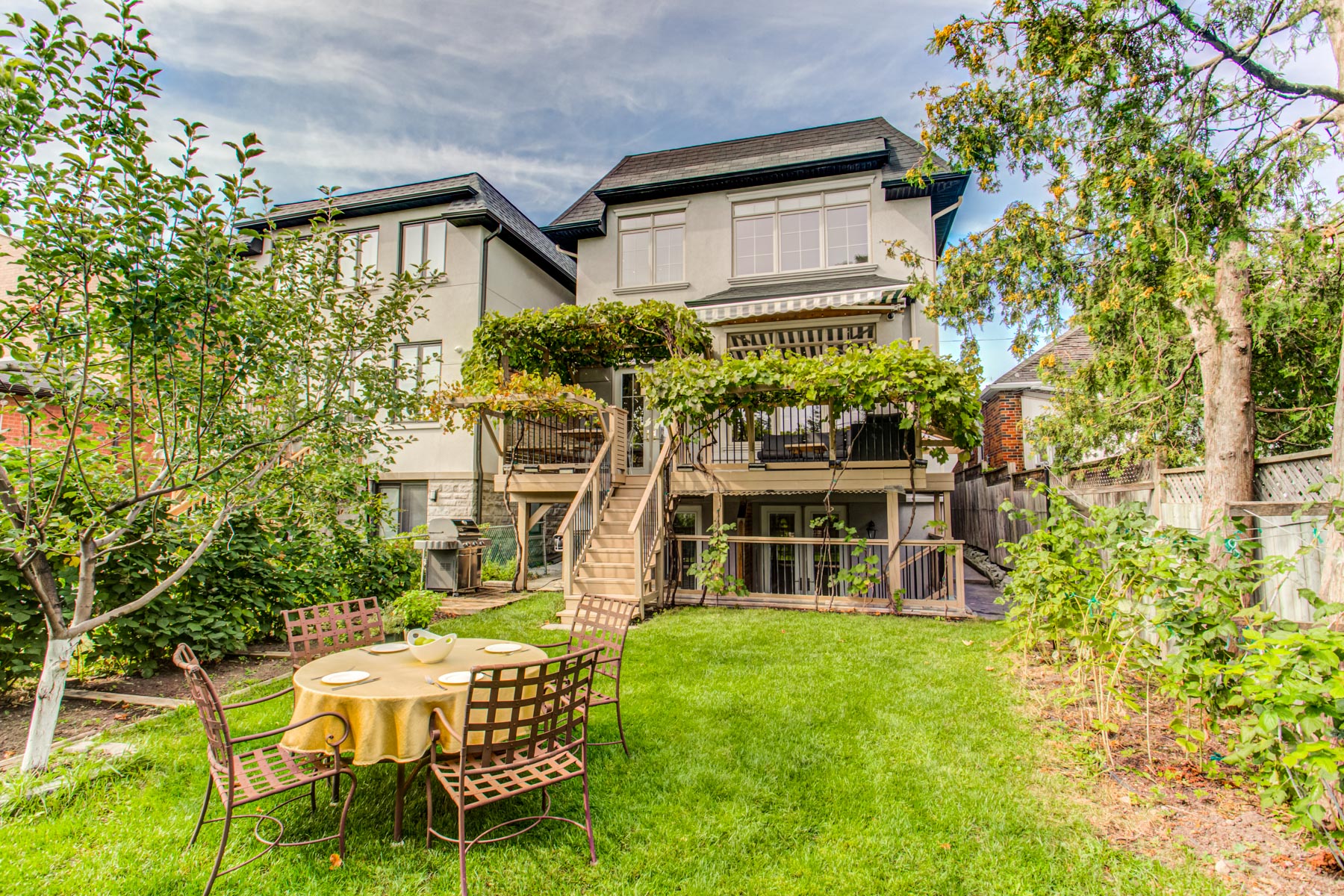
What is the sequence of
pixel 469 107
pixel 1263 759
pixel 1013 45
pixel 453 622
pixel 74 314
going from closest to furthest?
pixel 1263 759 < pixel 74 314 < pixel 1013 45 < pixel 453 622 < pixel 469 107

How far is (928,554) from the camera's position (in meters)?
10.3

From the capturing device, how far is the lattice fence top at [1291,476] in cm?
512

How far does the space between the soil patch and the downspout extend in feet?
25.1

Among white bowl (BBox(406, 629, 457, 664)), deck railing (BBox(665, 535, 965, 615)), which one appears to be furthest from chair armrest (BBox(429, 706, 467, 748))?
deck railing (BBox(665, 535, 965, 615))

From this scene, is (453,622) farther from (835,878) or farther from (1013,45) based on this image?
(1013,45)

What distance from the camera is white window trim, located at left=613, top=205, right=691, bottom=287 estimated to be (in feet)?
48.5

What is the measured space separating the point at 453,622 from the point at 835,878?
277 inches

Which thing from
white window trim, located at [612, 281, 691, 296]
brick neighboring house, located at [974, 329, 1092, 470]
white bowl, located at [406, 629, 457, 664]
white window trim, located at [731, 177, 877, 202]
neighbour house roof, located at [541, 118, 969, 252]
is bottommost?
white bowl, located at [406, 629, 457, 664]

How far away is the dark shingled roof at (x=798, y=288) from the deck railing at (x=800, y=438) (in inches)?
95.3

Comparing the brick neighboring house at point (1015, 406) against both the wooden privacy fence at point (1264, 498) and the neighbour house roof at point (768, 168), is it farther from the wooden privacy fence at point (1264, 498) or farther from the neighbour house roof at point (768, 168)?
the wooden privacy fence at point (1264, 498)

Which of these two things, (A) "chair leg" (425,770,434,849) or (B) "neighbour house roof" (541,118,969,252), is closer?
(A) "chair leg" (425,770,434,849)

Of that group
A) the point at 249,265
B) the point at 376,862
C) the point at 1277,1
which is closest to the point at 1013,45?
the point at 1277,1

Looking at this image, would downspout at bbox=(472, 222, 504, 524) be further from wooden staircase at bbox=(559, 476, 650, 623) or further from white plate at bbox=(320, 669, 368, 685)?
white plate at bbox=(320, 669, 368, 685)

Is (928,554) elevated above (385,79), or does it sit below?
below
